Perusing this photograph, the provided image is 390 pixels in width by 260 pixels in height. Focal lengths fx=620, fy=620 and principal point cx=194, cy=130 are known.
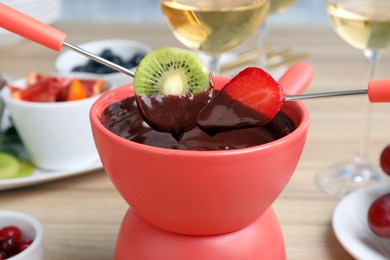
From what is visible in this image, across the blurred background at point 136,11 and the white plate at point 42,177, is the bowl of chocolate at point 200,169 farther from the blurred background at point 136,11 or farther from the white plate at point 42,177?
the blurred background at point 136,11

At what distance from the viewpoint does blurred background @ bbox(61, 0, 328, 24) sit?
6.81ft

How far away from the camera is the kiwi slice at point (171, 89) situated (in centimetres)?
54

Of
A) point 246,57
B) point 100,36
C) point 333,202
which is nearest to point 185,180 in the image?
point 333,202

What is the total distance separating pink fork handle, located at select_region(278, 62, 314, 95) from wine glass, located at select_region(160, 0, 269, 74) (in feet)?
0.79

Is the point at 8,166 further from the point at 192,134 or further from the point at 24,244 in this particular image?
the point at 192,134

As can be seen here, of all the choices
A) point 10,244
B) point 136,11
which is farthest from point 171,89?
point 136,11

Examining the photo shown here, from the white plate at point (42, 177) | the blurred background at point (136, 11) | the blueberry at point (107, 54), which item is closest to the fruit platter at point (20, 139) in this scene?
the white plate at point (42, 177)

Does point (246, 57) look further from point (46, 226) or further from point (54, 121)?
point (46, 226)

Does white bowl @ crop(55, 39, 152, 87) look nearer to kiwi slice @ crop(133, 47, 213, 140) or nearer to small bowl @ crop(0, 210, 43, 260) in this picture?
small bowl @ crop(0, 210, 43, 260)

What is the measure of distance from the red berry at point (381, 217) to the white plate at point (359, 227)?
2 centimetres

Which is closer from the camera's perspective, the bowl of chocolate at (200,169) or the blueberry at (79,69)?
the bowl of chocolate at (200,169)

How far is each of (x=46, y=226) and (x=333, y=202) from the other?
0.36m

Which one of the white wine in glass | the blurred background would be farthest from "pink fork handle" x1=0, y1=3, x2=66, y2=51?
the blurred background

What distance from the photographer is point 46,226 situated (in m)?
0.73
